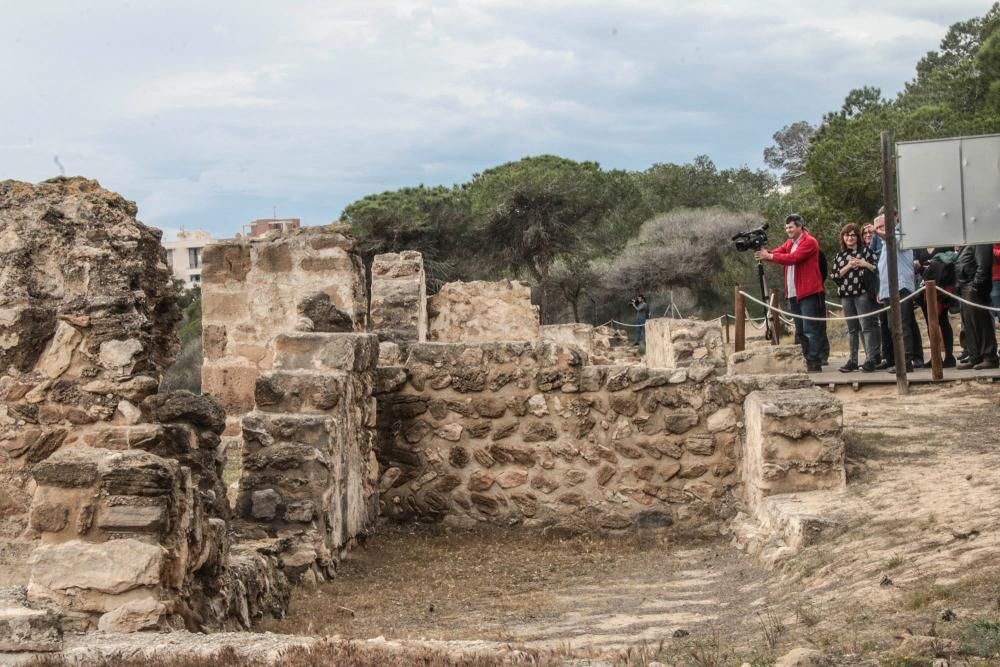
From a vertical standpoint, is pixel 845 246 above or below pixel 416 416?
above

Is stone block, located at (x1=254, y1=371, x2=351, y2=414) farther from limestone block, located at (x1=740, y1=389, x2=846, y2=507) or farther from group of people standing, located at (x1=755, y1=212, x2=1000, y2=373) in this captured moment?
group of people standing, located at (x1=755, y1=212, x2=1000, y2=373)

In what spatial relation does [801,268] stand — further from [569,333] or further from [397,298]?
[569,333]

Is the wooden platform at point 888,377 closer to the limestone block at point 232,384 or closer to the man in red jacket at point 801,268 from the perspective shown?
the man in red jacket at point 801,268

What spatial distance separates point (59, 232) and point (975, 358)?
912cm

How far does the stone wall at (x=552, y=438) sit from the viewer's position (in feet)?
25.1

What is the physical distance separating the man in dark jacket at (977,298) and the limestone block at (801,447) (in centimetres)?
497

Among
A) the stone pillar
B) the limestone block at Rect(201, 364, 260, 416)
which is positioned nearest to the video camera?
the stone pillar

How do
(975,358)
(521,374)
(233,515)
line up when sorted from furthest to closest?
(975,358) → (521,374) → (233,515)

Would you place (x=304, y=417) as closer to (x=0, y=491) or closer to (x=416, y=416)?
(x=416, y=416)

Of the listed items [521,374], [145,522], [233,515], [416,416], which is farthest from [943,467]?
[145,522]

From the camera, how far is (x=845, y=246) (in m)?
12.3

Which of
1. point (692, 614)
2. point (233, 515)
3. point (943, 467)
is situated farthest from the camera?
point (943, 467)

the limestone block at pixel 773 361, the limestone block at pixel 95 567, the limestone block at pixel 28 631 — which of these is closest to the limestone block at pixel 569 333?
the limestone block at pixel 773 361

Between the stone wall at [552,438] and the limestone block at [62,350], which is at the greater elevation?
the limestone block at [62,350]
